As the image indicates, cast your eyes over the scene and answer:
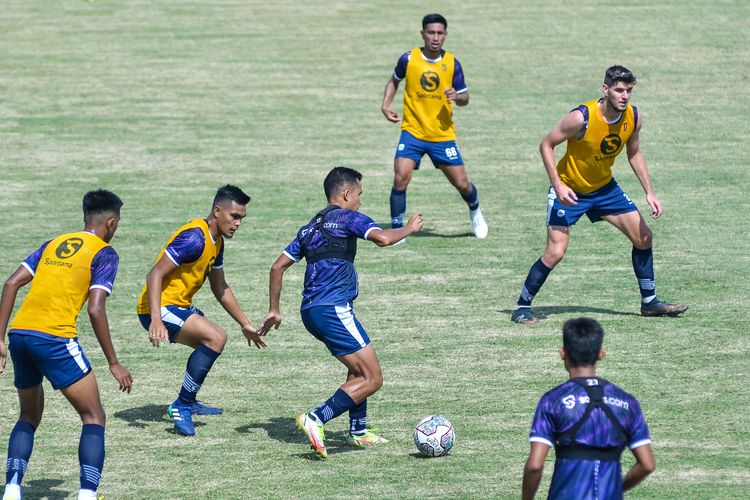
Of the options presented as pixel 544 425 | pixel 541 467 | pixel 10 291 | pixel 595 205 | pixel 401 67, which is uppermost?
pixel 401 67

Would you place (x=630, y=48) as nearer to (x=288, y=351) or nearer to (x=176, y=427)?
Result: (x=288, y=351)

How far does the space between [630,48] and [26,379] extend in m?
23.8

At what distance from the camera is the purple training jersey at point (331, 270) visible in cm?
1017

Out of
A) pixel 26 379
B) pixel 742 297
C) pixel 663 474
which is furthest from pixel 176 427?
pixel 742 297

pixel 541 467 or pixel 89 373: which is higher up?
pixel 89 373

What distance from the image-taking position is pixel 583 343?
6.84 metres

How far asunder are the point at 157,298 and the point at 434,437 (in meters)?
2.55

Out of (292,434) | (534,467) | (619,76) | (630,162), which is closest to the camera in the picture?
(534,467)

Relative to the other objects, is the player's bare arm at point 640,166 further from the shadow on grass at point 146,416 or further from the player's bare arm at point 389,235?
the shadow on grass at point 146,416

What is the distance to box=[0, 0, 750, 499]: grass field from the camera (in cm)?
1030

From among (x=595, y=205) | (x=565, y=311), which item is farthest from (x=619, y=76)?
(x=565, y=311)

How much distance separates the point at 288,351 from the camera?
13.3m

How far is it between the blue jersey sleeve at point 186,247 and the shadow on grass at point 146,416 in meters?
1.52

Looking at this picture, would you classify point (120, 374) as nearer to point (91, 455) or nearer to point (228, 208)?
point (91, 455)
